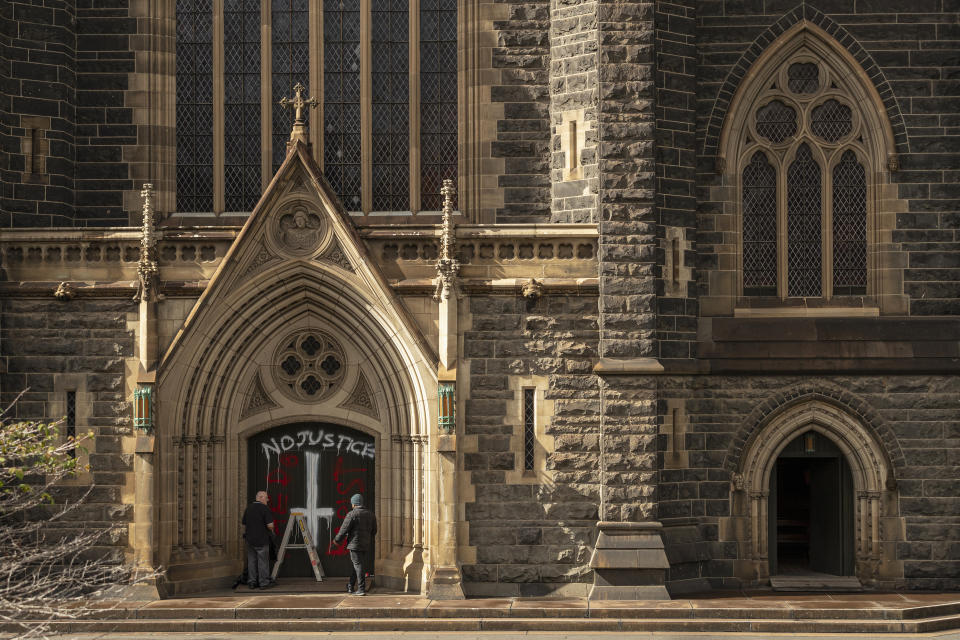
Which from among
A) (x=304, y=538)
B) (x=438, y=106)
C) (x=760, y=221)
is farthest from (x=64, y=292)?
(x=760, y=221)

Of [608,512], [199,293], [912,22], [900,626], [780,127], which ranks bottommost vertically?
[900,626]

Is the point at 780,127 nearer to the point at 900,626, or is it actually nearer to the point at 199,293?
the point at 900,626

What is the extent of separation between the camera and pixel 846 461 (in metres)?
20.8

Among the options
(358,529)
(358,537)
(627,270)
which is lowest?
(358,537)

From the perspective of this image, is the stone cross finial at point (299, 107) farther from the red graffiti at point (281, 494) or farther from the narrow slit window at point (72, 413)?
the narrow slit window at point (72, 413)

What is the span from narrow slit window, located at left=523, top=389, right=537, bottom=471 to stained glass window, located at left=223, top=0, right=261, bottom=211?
219 inches

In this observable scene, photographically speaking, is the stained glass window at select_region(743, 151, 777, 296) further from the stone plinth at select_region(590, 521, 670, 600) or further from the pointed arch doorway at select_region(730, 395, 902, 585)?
the stone plinth at select_region(590, 521, 670, 600)

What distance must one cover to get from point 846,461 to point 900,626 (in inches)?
139

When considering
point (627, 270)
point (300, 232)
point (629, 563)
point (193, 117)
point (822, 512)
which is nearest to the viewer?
point (629, 563)

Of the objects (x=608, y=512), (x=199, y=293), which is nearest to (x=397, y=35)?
(x=199, y=293)

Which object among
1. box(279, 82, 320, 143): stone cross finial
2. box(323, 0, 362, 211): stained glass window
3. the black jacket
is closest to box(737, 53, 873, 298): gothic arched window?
box(323, 0, 362, 211): stained glass window

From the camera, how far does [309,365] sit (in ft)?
66.2

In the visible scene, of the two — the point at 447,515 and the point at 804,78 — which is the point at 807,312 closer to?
the point at 804,78

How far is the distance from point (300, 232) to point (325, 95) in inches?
119
